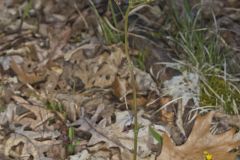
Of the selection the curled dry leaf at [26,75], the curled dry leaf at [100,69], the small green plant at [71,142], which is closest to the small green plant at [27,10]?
the curled dry leaf at [26,75]

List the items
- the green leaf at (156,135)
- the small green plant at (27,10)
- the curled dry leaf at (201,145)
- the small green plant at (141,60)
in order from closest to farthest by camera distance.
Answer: the curled dry leaf at (201,145) → the green leaf at (156,135) → the small green plant at (141,60) → the small green plant at (27,10)

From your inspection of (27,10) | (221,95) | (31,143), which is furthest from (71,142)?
(27,10)

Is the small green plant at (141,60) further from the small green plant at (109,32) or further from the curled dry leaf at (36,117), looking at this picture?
the curled dry leaf at (36,117)

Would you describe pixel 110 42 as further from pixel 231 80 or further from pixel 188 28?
pixel 231 80

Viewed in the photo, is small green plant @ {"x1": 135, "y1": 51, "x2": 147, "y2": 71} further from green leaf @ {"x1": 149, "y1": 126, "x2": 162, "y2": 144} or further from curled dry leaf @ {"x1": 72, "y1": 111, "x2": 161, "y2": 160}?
green leaf @ {"x1": 149, "y1": 126, "x2": 162, "y2": 144}

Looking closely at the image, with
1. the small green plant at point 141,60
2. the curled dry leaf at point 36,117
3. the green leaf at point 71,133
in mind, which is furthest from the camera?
the small green plant at point 141,60

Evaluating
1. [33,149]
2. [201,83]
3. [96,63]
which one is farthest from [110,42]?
[33,149]

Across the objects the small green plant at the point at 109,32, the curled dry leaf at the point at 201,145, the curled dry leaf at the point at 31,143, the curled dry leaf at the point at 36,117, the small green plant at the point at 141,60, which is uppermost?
the small green plant at the point at 109,32

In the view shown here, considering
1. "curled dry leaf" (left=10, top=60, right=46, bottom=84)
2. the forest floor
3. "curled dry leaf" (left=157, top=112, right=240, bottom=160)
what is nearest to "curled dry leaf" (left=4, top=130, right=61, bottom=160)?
the forest floor

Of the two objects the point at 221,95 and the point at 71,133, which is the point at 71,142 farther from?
the point at 221,95
